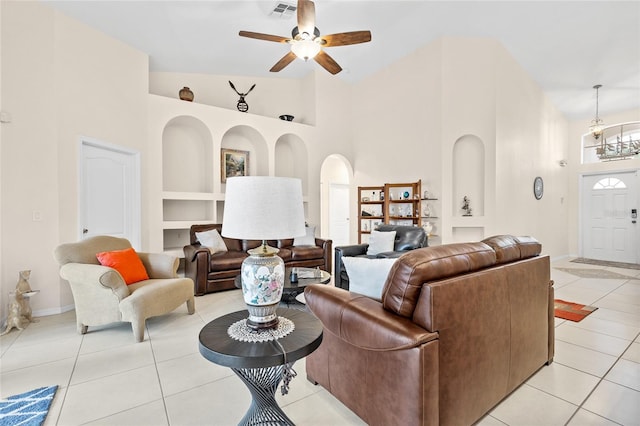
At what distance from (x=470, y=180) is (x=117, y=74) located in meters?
5.41

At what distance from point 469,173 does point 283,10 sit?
371 centimetres

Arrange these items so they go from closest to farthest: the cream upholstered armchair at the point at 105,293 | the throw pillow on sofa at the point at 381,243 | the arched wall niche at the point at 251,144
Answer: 1. the cream upholstered armchair at the point at 105,293
2. the throw pillow on sofa at the point at 381,243
3. the arched wall niche at the point at 251,144

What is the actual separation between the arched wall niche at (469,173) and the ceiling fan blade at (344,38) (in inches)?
108

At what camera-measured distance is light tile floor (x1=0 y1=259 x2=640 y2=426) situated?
67.1 inches

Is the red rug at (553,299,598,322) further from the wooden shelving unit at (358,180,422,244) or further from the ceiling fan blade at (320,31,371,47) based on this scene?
the ceiling fan blade at (320,31,371,47)

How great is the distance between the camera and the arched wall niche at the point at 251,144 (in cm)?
568

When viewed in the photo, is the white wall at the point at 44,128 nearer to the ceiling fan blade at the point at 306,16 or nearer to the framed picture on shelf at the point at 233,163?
the framed picture on shelf at the point at 233,163

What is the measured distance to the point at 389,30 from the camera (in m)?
4.75

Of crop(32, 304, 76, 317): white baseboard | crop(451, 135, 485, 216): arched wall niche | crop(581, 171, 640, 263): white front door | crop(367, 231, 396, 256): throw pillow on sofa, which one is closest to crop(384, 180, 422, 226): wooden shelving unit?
crop(451, 135, 485, 216): arched wall niche

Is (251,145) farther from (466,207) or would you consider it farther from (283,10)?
(466,207)

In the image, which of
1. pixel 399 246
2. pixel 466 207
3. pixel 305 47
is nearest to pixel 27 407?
pixel 305 47

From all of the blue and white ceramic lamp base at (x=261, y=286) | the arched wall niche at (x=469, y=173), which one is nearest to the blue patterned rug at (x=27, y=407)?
the blue and white ceramic lamp base at (x=261, y=286)

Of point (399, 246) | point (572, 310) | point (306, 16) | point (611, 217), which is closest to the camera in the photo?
point (306, 16)

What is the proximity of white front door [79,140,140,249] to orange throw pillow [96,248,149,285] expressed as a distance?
3.22 ft
